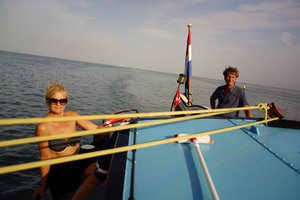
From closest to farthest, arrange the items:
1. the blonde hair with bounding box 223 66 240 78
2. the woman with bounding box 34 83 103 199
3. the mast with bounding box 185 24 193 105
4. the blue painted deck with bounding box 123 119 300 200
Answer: the blue painted deck with bounding box 123 119 300 200 < the woman with bounding box 34 83 103 199 < the blonde hair with bounding box 223 66 240 78 < the mast with bounding box 185 24 193 105

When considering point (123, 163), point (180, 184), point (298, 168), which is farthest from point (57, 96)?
point (298, 168)

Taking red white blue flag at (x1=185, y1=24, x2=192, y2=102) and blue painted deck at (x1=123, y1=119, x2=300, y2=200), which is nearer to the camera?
blue painted deck at (x1=123, y1=119, x2=300, y2=200)

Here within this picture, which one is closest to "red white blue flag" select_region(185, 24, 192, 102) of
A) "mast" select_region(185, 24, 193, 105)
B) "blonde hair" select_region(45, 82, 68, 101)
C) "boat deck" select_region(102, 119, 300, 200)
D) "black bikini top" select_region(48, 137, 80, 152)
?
"mast" select_region(185, 24, 193, 105)

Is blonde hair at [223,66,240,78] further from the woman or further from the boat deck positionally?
the woman

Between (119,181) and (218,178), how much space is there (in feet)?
3.18

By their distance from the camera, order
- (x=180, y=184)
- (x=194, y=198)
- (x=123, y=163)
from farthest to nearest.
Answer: (x=123, y=163), (x=180, y=184), (x=194, y=198)

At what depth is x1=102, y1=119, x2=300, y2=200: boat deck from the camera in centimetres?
182

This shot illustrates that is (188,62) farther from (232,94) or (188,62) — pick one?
(232,94)

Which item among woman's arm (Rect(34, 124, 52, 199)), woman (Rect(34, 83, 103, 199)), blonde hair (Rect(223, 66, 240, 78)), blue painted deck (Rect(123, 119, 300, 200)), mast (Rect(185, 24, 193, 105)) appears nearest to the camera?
blue painted deck (Rect(123, 119, 300, 200))

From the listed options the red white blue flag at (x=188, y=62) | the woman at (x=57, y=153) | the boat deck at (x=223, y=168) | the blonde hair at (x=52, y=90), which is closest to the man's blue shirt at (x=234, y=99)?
the boat deck at (x=223, y=168)

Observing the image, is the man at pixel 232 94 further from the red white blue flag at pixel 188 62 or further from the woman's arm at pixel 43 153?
the woman's arm at pixel 43 153

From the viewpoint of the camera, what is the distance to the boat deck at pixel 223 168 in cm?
182

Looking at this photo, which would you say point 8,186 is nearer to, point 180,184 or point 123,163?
point 123,163

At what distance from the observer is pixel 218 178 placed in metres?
2.01
